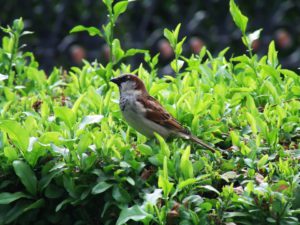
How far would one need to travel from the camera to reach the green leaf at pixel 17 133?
153 inches

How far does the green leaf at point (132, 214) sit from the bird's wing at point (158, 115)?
0.87m

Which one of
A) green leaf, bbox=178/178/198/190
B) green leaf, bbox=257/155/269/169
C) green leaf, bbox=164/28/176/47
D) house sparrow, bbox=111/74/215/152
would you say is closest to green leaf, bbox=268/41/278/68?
green leaf, bbox=164/28/176/47

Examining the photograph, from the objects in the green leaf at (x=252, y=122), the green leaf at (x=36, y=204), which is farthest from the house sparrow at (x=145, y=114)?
the green leaf at (x=36, y=204)

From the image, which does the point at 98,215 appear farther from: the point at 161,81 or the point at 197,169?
the point at 161,81

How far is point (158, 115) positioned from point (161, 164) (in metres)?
0.71

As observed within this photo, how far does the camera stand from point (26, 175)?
3.88 m

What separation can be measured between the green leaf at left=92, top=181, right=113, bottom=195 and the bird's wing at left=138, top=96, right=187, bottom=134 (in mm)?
738

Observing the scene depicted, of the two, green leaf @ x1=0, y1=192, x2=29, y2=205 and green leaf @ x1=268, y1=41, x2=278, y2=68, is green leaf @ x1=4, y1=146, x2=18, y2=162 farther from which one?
green leaf @ x1=268, y1=41, x2=278, y2=68

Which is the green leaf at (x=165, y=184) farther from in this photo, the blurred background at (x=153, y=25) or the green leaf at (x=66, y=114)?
the blurred background at (x=153, y=25)

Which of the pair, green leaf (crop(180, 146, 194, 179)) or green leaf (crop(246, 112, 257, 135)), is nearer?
green leaf (crop(180, 146, 194, 179))

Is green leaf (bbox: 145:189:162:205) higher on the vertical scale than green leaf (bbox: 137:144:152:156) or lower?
lower

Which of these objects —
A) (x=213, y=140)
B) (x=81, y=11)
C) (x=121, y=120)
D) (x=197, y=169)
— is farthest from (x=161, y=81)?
(x=81, y=11)

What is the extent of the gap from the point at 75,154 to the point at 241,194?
81 centimetres

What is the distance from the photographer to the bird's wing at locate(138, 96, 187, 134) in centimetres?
445
